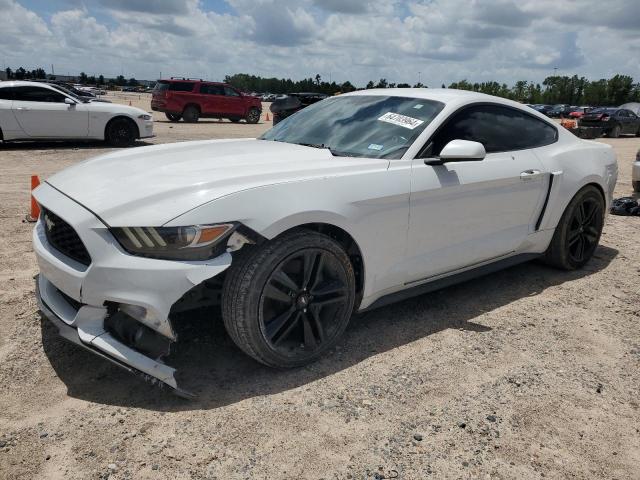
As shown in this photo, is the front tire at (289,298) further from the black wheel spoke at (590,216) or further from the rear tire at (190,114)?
the rear tire at (190,114)

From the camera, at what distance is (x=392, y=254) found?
3.29 m

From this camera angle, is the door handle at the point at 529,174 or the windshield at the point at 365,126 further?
the door handle at the point at 529,174

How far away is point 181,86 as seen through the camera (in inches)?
846


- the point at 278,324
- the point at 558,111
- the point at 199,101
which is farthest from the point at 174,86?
the point at 558,111

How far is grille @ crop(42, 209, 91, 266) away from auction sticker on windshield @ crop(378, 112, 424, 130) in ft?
6.88

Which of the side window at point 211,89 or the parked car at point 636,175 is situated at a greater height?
the side window at point 211,89

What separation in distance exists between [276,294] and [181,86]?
20429mm

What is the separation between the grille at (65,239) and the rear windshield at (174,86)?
64.6 ft

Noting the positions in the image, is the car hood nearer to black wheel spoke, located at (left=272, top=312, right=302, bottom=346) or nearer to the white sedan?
black wheel spoke, located at (left=272, top=312, right=302, bottom=346)

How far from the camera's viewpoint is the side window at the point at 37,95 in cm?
1153

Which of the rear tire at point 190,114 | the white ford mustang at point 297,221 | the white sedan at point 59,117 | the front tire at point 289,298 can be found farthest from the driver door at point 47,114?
the front tire at point 289,298

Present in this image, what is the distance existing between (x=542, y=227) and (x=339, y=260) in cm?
219

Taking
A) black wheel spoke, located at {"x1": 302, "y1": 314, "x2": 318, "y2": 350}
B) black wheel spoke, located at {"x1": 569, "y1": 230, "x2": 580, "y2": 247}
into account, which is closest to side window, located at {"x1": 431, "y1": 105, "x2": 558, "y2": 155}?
black wheel spoke, located at {"x1": 569, "y1": 230, "x2": 580, "y2": 247}

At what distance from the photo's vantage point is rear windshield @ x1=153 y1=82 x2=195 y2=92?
2128 centimetres
